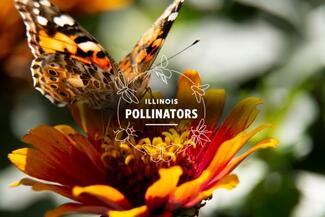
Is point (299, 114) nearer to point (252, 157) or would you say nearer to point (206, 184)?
point (252, 157)

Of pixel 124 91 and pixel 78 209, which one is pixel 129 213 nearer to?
pixel 78 209

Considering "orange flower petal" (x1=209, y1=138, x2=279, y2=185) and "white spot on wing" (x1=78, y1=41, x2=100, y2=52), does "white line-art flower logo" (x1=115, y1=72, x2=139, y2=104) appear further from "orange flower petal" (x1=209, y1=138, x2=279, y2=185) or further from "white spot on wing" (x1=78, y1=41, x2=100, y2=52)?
"orange flower petal" (x1=209, y1=138, x2=279, y2=185)

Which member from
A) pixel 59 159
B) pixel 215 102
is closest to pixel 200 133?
pixel 215 102

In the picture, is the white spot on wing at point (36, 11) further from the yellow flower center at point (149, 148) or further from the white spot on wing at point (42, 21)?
the yellow flower center at point (149, 148)

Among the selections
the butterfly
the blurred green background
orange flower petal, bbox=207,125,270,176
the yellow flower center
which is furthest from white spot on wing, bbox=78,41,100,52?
the blurred green background

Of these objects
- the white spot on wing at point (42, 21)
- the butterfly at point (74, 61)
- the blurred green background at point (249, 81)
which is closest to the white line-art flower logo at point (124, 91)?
the butterfly at point (74, 61)
